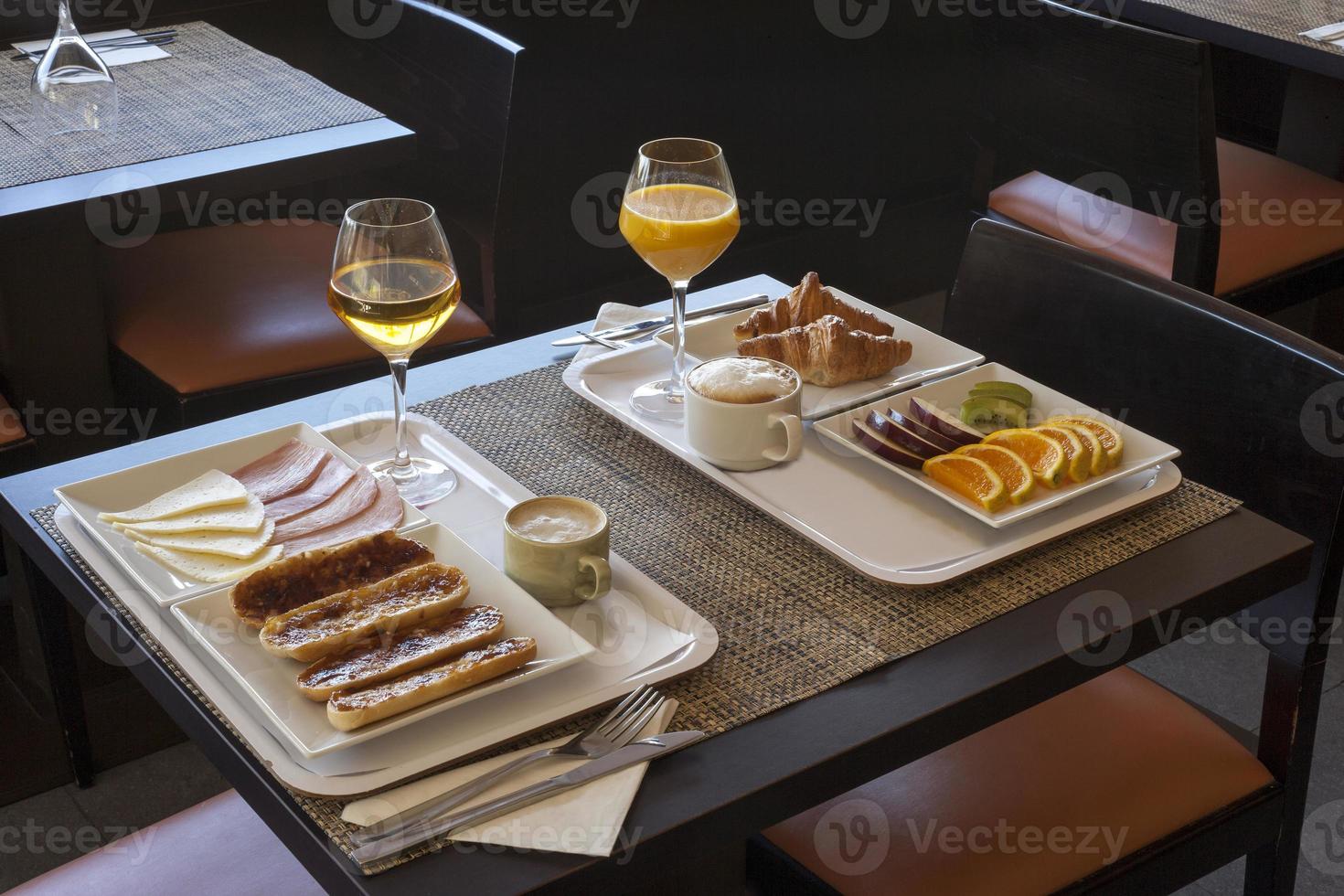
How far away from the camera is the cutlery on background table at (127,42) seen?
2330 mm

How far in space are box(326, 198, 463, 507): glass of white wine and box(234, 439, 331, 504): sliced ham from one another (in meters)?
0.07

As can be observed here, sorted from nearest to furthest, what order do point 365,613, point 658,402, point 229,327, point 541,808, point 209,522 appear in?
point 541,808 < point 365,613 < point 209,522 < point 658,402 < point 229,327

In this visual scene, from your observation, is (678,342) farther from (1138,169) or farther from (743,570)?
(1138,169)

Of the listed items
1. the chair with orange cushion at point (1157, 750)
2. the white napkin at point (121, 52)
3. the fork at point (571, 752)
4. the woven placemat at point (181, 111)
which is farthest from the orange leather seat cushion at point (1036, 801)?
the white napkin at point (121, 52)

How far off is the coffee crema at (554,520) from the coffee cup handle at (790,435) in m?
0.19

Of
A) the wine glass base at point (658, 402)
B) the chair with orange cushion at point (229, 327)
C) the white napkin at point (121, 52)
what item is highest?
the white napkin at point (121, 52)

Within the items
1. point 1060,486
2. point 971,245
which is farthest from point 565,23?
point 1060,486

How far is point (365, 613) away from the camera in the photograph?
0.92 metres

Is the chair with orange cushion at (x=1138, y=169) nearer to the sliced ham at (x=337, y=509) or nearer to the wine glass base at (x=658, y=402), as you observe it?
the wine glass base at (x=658, y=402)

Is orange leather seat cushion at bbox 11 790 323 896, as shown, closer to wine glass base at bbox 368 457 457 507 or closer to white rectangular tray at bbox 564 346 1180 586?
wine glass base at bbox 368 457 457 507

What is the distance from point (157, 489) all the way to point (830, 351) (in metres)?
0.57

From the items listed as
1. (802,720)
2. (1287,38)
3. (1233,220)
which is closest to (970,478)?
(802,720)

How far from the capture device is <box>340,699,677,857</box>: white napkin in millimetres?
790

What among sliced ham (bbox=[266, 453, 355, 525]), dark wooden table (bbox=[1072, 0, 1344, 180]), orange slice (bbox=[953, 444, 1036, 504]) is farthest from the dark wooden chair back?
sliced ham (bbox=[266, 453, 355, 525])
